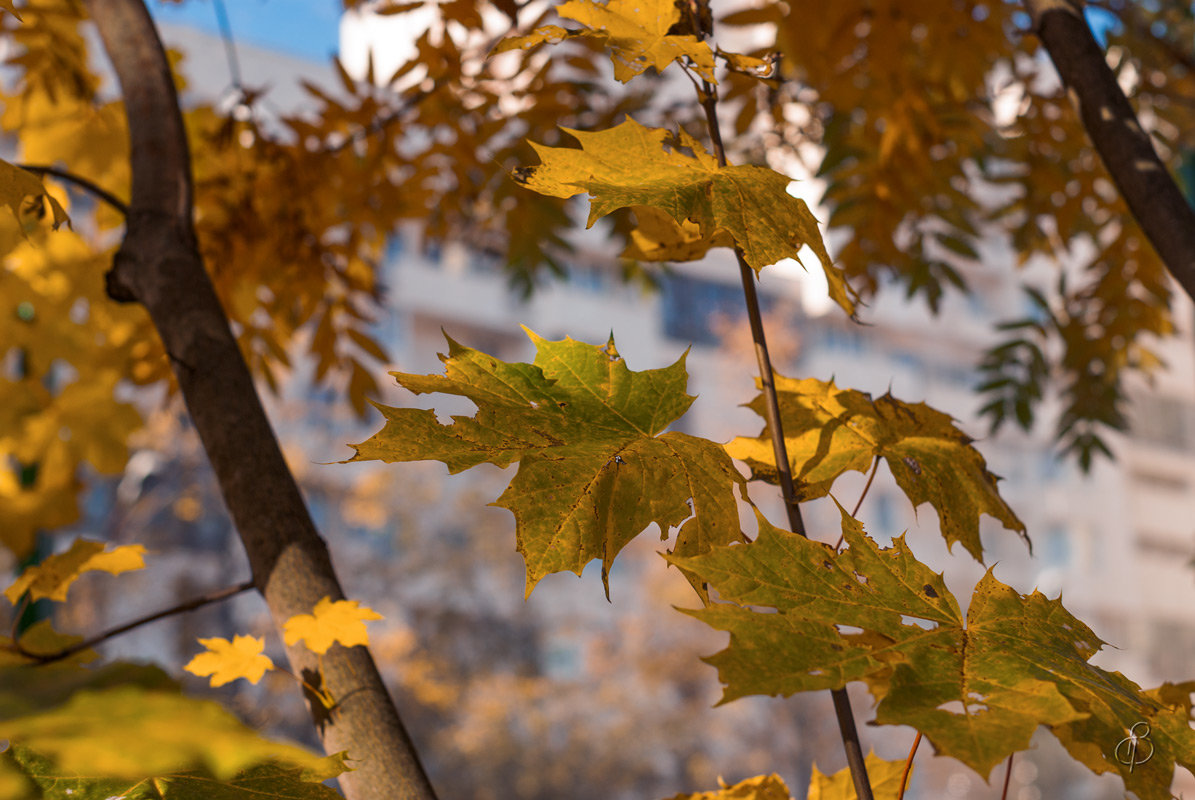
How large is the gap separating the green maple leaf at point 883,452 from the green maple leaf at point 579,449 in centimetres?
6

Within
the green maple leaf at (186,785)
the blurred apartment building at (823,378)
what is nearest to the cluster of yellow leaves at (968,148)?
the green maple leaf at (186,785)

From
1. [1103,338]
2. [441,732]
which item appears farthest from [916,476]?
[441,732]

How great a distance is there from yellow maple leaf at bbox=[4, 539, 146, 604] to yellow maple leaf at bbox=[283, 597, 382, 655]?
0.43 ft

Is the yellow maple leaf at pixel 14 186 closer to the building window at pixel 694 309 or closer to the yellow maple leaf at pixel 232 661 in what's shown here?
the yellow maple leaf at pixel 232 661

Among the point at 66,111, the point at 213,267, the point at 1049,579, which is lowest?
the point at 1049,579

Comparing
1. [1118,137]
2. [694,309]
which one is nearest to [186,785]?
[1118,137]

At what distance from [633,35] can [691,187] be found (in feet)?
0.33

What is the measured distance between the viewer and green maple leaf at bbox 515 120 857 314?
41 cm

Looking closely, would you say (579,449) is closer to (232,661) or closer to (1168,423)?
(232,661)

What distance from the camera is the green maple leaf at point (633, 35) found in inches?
18.1

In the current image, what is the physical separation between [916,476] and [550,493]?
194 millimetres

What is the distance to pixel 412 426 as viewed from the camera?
0.39 metres

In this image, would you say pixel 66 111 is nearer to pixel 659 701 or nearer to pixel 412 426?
pixel 412 426

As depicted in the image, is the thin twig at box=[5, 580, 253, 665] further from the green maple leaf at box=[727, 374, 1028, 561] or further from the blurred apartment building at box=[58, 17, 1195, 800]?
the blurred apartment building at box=[58, 17, 1195, 800]
